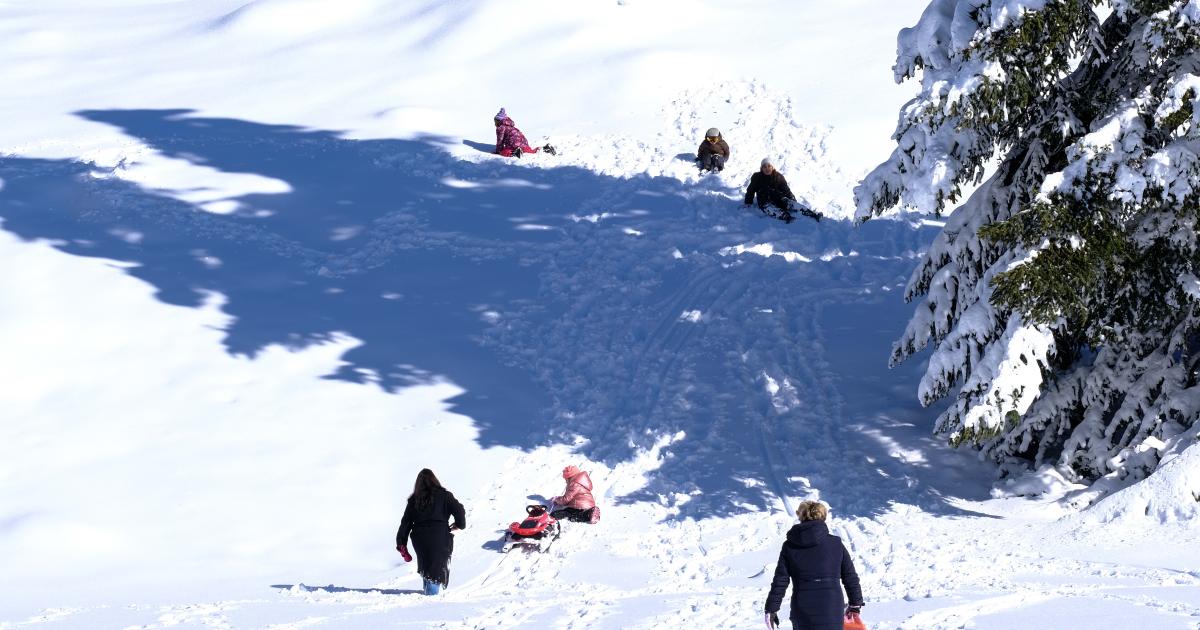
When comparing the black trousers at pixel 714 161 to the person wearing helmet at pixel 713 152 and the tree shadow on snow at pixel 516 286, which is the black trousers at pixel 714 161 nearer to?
the person wearing helmet at pixel 713 152

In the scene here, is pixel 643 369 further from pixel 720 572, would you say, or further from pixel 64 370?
pixel 64 370

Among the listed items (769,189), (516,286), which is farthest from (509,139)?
(769,189)

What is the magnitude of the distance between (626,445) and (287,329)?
599 cm

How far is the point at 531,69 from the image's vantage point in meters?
29.6

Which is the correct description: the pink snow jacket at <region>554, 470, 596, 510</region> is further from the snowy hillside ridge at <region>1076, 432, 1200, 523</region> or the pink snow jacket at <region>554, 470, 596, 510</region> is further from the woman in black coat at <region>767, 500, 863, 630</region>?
the woman in black coat at <region>767, 500, 863, 630</region>

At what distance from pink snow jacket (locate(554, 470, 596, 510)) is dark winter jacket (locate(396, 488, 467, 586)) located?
7.25 feet

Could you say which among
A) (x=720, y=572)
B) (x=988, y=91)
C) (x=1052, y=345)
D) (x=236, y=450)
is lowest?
(x=720, y=572)

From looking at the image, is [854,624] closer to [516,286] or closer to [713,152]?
[516,286]

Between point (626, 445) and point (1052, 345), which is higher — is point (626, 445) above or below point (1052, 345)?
below

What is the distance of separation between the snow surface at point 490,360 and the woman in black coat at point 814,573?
6.47 feet

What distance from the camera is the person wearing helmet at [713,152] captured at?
74.4 ft

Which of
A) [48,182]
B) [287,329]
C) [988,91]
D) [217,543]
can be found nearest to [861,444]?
[988,91]

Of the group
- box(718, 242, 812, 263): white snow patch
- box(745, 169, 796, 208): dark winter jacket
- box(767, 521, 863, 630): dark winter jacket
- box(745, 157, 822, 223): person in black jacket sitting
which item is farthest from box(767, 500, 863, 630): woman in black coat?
box(745, 169, 796, 208): dark winter jacket

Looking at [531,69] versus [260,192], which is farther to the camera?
[531,69]
